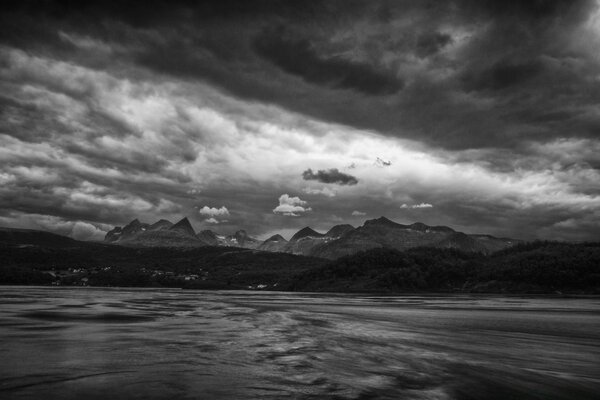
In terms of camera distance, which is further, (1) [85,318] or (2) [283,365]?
(1) [85,318]

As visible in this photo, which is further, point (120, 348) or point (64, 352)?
point (120, 348)

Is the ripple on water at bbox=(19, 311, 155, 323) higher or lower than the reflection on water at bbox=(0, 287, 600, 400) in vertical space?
lower

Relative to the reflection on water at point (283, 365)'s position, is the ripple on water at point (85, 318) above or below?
below

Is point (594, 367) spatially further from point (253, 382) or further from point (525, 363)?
point (253, 382)

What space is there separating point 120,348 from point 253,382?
12299mm

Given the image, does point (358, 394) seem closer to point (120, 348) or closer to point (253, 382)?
point (253, 382)

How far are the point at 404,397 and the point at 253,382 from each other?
5.75 meters

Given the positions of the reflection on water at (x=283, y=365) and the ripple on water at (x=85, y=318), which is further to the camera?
the ripple on water at (x=85, y=318)

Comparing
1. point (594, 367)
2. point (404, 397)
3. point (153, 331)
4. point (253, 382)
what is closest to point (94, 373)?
point (253, 382)

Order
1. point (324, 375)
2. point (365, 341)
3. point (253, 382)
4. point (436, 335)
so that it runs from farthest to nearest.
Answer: point (436, 335) → point (365, 341) → point (324, 375) → point (253, 382)

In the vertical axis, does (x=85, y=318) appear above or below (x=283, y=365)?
below

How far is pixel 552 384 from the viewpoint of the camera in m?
19.1

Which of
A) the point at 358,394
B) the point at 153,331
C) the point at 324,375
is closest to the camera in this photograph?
the point at 358,394

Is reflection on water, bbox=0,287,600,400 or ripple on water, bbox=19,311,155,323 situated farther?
ripple on water, bbox=19,311,155,323
